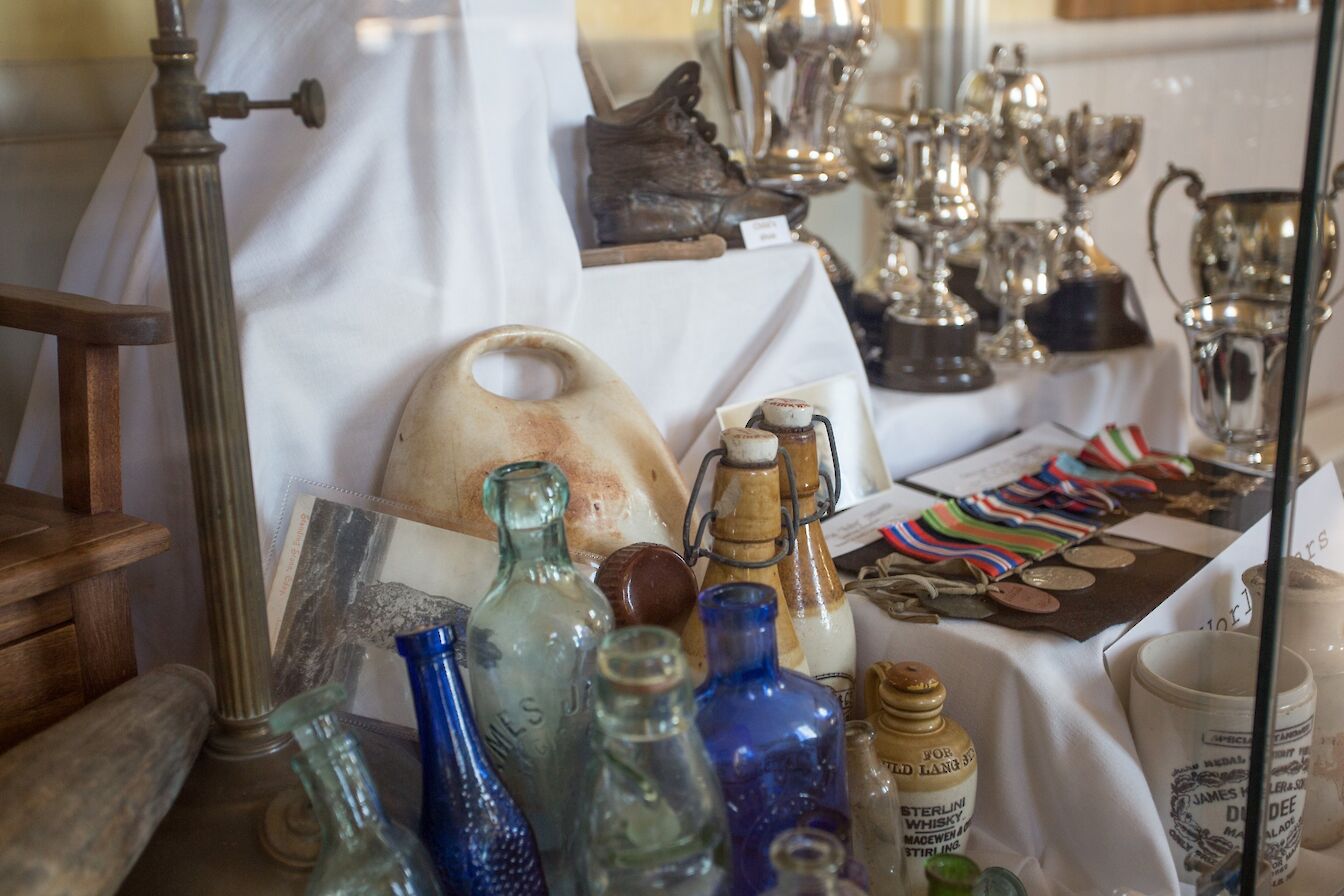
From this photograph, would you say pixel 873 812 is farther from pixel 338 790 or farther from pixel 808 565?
pixel 338 790

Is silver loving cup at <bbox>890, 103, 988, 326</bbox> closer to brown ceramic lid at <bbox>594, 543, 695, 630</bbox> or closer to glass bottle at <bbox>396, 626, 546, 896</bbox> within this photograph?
brown ceramic lid at <bbox>594, 543, 695, 630</bbox>

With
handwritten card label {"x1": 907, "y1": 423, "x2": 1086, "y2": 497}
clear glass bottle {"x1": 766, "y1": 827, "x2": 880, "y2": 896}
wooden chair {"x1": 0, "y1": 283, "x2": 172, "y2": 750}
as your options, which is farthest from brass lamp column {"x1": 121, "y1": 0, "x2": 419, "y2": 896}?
handwritten card label {"x1": 907, "y1": 423, "x2": 1086, "y2": 497}

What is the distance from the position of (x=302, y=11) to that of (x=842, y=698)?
2.20 feet

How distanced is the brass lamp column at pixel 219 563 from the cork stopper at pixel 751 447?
0.25 metres

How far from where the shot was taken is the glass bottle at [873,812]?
26.5 inches

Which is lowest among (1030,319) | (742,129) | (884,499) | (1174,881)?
(1174,881)

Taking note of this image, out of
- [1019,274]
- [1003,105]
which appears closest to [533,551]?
[1019,274]

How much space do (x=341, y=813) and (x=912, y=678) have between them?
1.19ft

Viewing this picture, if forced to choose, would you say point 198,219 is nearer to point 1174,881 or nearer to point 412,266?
point 412,266

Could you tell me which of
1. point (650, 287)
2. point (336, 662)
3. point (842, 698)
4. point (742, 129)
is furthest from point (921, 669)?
point (742, 129)

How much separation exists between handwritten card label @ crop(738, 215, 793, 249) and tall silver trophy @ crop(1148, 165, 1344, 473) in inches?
18.3

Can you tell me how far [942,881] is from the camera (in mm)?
601

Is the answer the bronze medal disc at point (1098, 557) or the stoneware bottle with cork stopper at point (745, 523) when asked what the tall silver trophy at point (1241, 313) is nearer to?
the bronze medal disc at point (1098, 557)

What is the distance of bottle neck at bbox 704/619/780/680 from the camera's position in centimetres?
57
